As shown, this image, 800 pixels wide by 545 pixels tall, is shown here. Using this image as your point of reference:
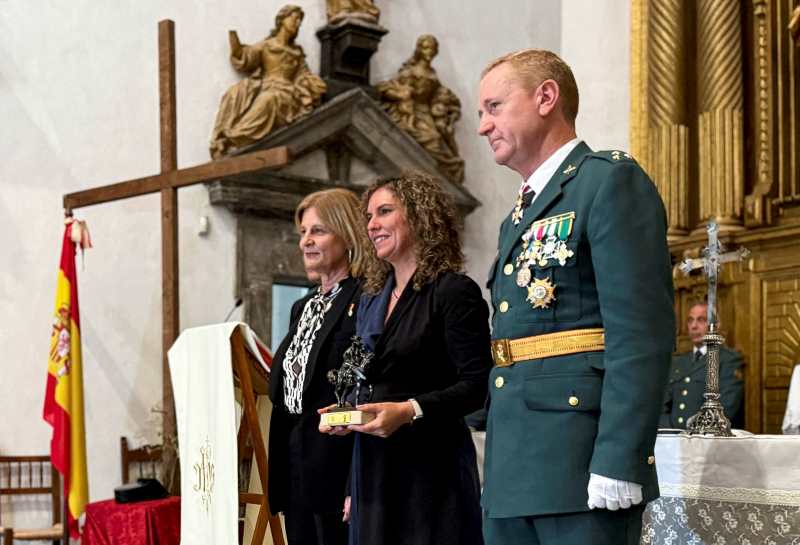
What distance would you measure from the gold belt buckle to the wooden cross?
3325 millimetres

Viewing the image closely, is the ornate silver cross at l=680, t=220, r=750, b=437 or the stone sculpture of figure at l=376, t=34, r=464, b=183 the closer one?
the ornate silver cross at l=680, t=220, r=750, b=437

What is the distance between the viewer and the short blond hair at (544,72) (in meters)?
2.52

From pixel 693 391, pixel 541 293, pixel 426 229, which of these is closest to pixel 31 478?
pixel 693 391

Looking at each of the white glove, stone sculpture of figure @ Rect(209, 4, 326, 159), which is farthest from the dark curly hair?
stone sculpture of figure @ Rect(209, 4, 326, 159)

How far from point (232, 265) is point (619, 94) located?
3.59 metres

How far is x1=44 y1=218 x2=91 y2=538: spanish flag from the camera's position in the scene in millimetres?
6652

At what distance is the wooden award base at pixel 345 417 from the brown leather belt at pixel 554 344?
21.0 inches

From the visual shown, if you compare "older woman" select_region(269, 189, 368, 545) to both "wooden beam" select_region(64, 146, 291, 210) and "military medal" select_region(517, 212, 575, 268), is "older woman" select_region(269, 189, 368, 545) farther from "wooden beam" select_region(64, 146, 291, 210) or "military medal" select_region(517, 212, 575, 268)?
"wooden beam" select_region(64, 146, 291, 210)

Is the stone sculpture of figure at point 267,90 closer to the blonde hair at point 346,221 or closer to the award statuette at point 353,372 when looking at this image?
the blonde hair at point 346,221

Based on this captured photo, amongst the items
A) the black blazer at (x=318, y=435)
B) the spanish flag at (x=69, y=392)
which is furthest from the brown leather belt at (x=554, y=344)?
the spanish flag at (x=69, y=392)

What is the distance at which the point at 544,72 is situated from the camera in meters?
2.52

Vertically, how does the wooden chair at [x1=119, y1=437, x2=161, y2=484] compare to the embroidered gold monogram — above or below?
below

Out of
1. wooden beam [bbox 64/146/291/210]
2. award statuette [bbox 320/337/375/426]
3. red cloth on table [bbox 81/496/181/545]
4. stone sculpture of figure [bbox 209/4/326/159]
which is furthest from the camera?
stone sculpture of figure [bbox 209/4/326/159]

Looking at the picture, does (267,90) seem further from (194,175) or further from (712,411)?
(712,411)
